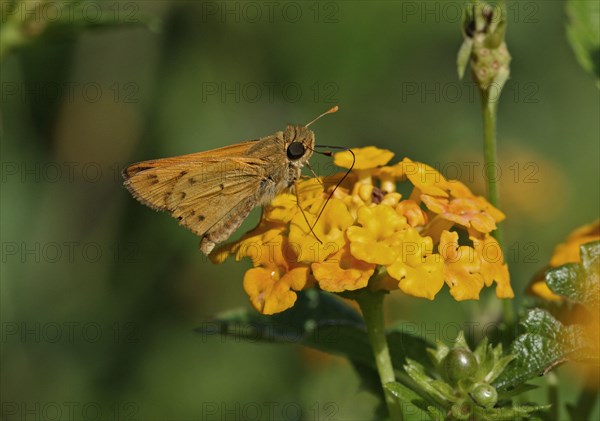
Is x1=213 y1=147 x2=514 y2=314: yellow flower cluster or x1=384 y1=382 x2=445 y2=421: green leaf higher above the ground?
x1=213 y1=147 x2=514 y2=314: yellow flower cluster

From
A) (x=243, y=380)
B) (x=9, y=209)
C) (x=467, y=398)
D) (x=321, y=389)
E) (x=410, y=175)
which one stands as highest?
(x=410, y=175)

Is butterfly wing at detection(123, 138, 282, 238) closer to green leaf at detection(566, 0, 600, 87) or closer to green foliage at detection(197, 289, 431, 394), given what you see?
green foliage at detection(197, 289, 431, 394)

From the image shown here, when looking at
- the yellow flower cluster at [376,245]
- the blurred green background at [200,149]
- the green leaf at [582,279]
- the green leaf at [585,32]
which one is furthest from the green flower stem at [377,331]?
the blurred green background at [200,149]

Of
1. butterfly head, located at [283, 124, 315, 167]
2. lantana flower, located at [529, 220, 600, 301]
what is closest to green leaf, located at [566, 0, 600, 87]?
lantana flower, located at [529, 220, 600, 301]

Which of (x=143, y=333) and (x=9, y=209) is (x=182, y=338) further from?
(x=9, y=209)

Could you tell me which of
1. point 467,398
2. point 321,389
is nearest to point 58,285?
point 321,389

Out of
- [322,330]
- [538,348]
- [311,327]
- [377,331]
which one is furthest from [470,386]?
[311,327]
